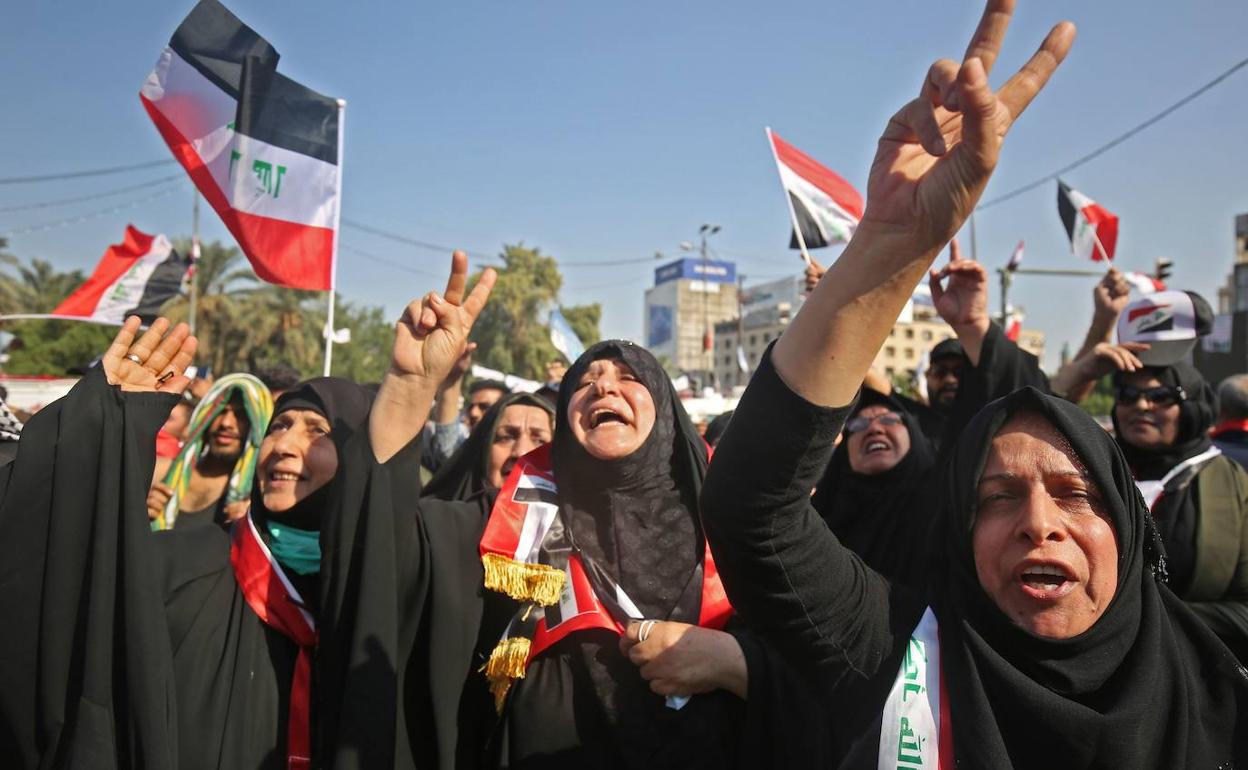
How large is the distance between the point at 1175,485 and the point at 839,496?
1.15m

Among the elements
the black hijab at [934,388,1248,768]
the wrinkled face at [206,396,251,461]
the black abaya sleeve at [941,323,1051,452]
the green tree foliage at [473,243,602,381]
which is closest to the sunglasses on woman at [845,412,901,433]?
the black abaya sleeve at [941,323,1051,452]

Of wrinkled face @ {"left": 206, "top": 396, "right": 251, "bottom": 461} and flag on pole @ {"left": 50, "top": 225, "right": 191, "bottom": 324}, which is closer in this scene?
wrinkled face @ {"left": 206, "top": 396, "right": 251, "bottom": 461}

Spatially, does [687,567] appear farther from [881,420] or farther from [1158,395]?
[1158,395]

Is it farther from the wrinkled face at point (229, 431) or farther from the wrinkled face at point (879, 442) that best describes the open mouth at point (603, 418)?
the wrinkled face at point (229, 431)

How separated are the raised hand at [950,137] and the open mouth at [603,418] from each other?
4.34 ft

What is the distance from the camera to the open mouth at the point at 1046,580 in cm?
152

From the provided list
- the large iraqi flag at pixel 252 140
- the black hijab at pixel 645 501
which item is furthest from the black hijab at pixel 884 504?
the large iraqi flag at pixel 252 140

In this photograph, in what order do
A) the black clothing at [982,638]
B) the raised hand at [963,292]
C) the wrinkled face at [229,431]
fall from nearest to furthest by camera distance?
the black clothing at [982,638] → the raised hand at [963,292] → the wrinkled face at [229,431]

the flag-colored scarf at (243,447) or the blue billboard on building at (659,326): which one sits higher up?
the blue billboard on building at (659,326)

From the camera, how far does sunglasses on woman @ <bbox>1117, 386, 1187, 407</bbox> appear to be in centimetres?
335

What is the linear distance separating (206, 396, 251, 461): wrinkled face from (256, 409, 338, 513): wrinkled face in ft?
4.47

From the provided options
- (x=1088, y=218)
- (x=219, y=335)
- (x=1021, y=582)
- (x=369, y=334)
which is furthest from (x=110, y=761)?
(x=369, y=334)

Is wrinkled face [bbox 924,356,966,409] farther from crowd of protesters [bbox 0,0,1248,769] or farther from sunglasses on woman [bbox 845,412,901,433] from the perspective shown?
sunglasses on woman [bbox 845,412,901,433]

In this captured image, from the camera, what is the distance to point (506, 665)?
2264 millimetres
